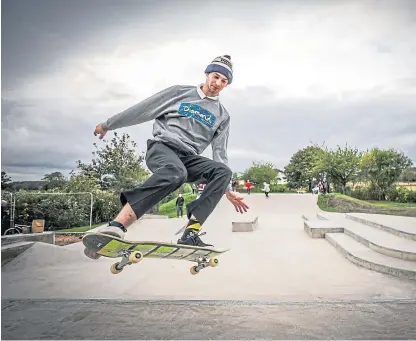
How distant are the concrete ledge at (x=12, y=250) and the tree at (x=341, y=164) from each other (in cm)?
231

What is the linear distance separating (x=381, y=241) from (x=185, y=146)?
2.03 metres

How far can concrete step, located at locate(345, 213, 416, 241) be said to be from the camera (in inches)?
147

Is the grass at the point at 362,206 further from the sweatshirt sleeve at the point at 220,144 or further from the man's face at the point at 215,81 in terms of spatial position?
the man's face at the point at 215,81

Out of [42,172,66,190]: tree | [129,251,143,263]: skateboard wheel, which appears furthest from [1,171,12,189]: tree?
[129,251,143,263]: skateboard wheel

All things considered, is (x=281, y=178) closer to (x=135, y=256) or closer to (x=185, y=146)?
(x=185, y=146)

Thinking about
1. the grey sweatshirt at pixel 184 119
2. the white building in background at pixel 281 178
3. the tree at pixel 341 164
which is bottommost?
the white building in background at pixel 281 178

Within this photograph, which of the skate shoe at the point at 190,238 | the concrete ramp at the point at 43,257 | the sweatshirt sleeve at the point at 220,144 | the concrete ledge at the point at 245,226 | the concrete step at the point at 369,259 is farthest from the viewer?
the concrete ramp at the point at 43,257

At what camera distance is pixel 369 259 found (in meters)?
3.61

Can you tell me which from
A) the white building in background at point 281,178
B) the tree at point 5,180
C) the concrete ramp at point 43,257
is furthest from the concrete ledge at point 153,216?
the tree at point 5,180

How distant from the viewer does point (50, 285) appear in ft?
11.6

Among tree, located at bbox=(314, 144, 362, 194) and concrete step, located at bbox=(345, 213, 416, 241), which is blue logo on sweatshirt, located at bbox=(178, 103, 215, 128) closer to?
tree, located at bbox=(314, 144, 362, 194)

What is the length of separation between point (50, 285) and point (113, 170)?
97cm

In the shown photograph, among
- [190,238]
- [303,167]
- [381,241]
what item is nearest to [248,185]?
[303,167]

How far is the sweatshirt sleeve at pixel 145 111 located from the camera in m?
2.70
